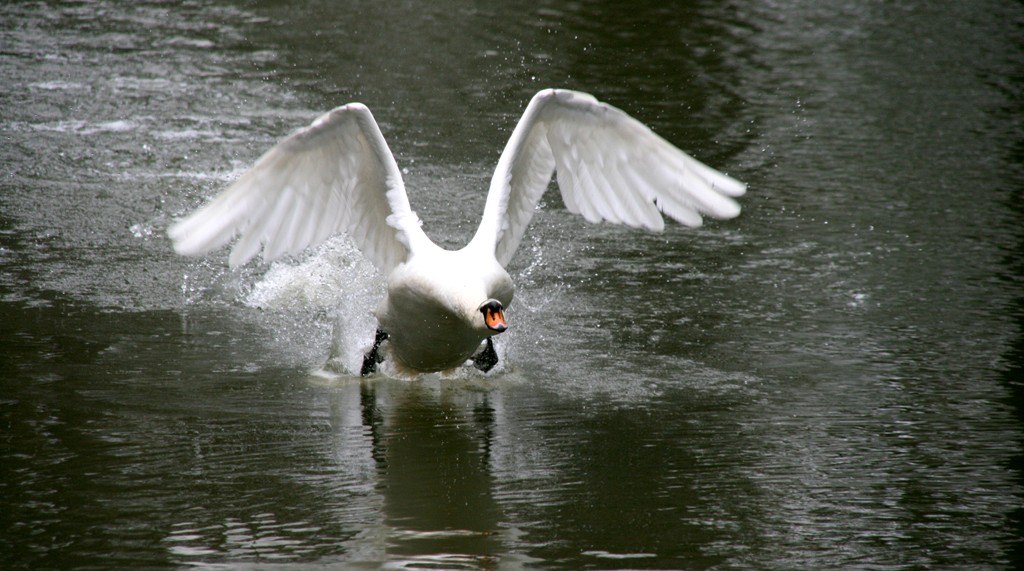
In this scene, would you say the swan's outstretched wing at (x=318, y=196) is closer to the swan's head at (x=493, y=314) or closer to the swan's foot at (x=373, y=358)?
the swan's foot at (x=373, y=358)

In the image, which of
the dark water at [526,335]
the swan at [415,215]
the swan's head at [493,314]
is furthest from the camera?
the swan at [415,215]

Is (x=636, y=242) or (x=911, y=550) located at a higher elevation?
(x=636, y=242)

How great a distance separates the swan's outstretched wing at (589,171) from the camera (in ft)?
22.9

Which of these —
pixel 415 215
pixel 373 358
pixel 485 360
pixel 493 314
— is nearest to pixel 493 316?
pixel 493 314

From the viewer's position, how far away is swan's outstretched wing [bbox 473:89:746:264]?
→ 696cm

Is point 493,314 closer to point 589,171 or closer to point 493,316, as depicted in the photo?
point 493,316

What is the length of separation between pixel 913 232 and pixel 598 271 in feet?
8.43

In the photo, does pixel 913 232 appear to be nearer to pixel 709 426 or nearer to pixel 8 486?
pixel 709 426

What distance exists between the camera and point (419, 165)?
11.1 m

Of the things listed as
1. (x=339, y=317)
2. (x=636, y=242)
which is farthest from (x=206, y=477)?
(x=636, y=242)

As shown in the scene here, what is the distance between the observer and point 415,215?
7.07 m

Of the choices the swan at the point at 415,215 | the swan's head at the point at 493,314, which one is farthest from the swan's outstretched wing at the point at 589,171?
→ the swan's head at the point at 493,314

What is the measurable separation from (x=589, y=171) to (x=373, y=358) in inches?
61.3

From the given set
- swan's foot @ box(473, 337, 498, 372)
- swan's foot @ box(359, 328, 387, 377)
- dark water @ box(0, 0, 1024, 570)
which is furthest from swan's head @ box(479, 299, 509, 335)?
swan's foot @ box(359, 328, 387, 377)
